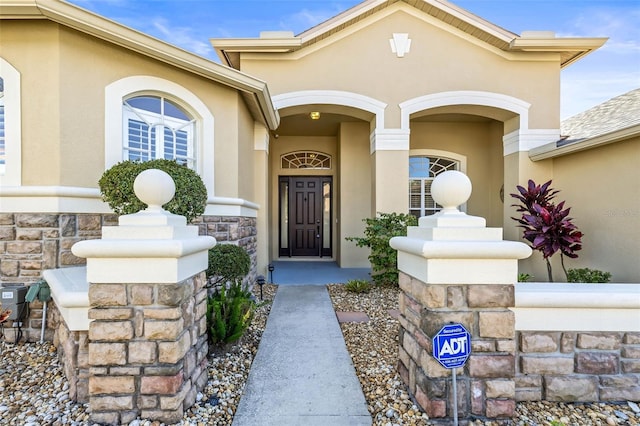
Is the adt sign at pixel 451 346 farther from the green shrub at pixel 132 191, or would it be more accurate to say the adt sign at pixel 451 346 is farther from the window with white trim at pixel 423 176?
the window with white trim at pixel 423 176

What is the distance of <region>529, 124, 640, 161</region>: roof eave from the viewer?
4.31 meters

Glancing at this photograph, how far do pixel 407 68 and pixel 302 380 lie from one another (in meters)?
5.78

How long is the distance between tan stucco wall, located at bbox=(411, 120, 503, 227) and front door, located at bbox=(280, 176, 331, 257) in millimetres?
2651

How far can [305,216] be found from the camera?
9031 millimetres

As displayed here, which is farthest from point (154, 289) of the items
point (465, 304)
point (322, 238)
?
point (322, 238)

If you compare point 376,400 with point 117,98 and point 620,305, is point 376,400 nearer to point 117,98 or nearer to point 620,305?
point 620,305

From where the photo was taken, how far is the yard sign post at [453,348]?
1.88 metres

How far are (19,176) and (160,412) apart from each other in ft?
9.92

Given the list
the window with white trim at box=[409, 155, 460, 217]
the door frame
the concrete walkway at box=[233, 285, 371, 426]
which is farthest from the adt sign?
the door frame

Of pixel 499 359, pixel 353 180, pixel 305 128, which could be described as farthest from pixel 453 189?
pixel 305 128

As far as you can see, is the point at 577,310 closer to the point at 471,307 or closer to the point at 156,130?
the point at 471,307

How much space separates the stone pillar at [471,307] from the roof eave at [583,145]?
12.5 feet

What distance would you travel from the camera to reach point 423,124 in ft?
26.7

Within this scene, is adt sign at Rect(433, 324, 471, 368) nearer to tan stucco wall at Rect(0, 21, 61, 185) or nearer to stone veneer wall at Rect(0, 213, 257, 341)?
stone veneer wall at Rect(0, 213, 257, 341)
